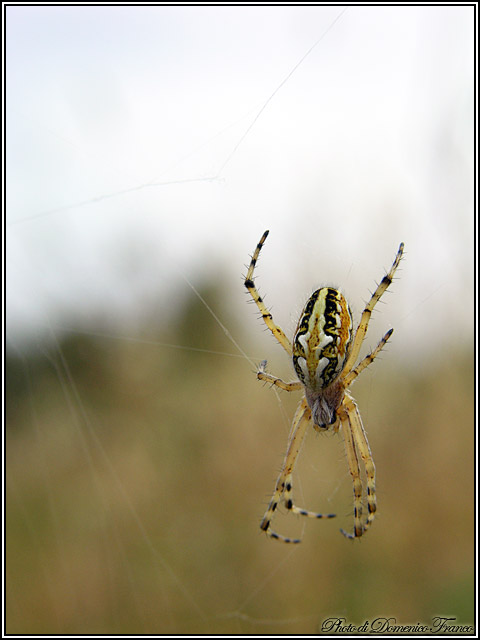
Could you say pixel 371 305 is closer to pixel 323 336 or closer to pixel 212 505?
pixel 323 336

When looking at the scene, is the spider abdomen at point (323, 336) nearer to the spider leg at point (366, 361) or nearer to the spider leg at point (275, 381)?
the spider leg at point (366, 361)

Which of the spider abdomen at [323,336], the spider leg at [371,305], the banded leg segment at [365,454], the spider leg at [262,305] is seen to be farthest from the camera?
the banded leg segment at [365,454]

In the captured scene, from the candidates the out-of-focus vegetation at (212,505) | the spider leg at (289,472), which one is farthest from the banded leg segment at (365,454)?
the out-of-focus vegetation at (212,505)

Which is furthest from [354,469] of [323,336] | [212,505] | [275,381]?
[212,505]

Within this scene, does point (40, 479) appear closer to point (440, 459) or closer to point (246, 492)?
point (246, 492)

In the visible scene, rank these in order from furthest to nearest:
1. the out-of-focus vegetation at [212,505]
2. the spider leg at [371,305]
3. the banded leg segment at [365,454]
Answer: the out-of-focus vegetation at [212,505] < the banded leg segment at [365,454] < the spider leg at [371,305]

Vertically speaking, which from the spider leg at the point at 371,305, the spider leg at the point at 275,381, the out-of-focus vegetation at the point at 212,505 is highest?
the spider leg at the point at 371,305

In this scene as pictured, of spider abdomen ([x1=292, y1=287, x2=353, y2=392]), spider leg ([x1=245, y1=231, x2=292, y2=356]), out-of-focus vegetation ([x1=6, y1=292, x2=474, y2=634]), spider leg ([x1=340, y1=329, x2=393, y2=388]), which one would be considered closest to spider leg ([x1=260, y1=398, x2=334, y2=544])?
spider leg ([x1=340, y1=329, x2=393, y2=388])
